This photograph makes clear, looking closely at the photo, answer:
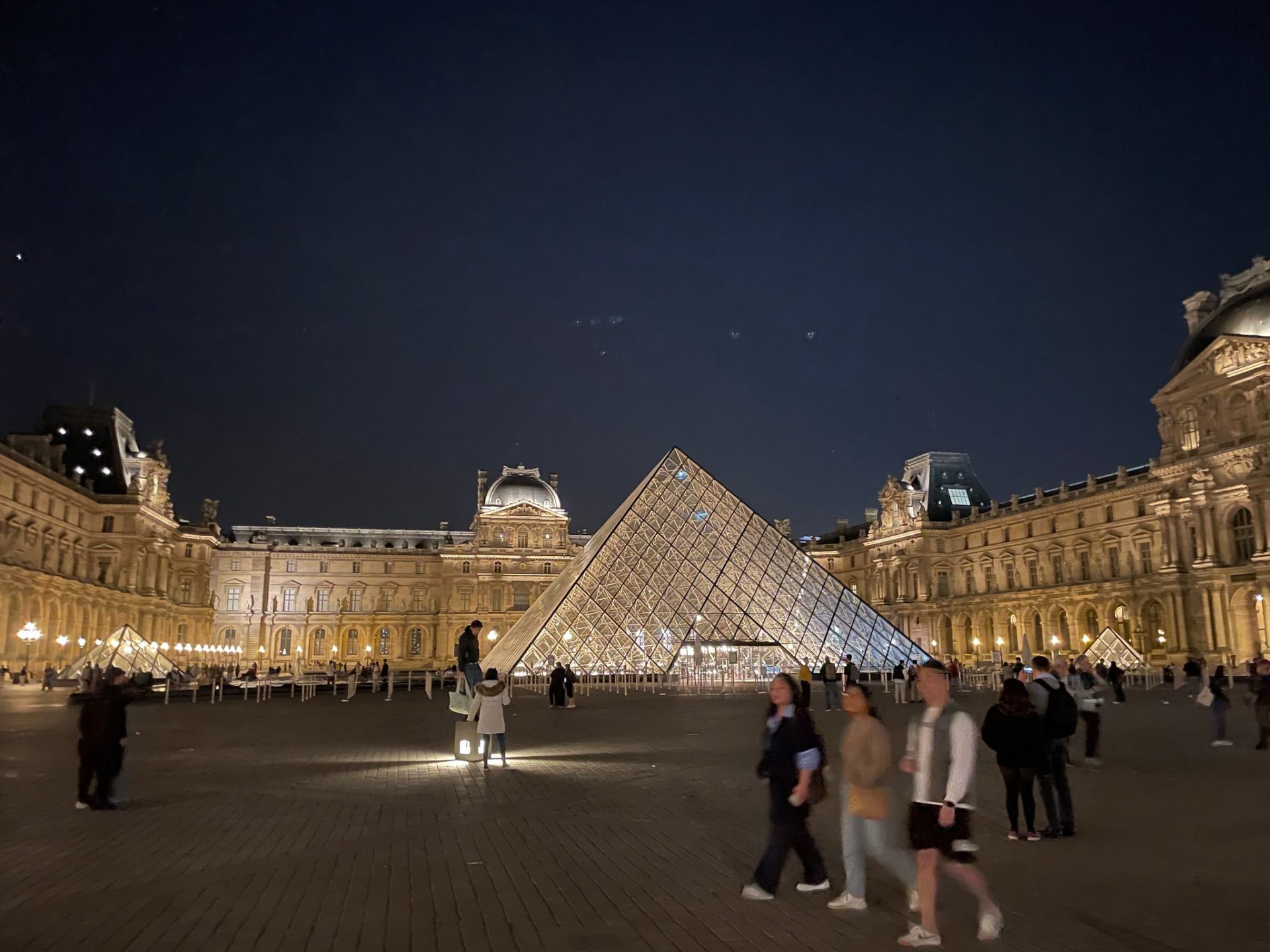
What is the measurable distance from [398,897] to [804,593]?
24921 mm

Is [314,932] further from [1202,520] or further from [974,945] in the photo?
[1202,520]

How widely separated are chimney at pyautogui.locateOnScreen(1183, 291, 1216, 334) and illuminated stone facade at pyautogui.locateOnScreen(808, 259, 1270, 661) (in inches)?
3.0

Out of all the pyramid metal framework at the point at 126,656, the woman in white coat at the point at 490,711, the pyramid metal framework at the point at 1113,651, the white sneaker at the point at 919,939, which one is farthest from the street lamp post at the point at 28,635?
the pyramid metal framework at the point at 1113,651

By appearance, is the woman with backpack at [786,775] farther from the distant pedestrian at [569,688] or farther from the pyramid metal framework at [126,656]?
the pyramid metal framework at [126,656]

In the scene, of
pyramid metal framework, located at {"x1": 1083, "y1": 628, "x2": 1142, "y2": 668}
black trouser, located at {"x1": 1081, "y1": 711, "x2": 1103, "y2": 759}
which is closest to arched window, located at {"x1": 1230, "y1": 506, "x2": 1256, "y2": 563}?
pyramid metal framework, located at {"x1": 1083, "y1": 628, "x2": 1142, "y2": 668}

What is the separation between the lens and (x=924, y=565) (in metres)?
53.9

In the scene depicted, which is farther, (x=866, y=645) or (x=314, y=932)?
(x=866, y=645)

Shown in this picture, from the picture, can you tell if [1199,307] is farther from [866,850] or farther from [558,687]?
[866,850]

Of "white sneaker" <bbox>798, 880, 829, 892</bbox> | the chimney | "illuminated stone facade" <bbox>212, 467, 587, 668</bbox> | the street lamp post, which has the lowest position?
"white sneaker" <bbox>798, 880, 829, 892</bbox>

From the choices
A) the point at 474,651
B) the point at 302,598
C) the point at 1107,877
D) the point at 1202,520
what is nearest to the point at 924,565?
the point at 1202,520

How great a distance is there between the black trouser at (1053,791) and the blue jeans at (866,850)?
2164 millimetres

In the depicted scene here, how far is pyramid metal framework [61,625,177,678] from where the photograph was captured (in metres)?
26.3

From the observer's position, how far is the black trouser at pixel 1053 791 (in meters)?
5.93

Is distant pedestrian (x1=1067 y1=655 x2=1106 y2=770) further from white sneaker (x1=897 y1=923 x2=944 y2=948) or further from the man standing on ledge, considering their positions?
the man standing on ledge
